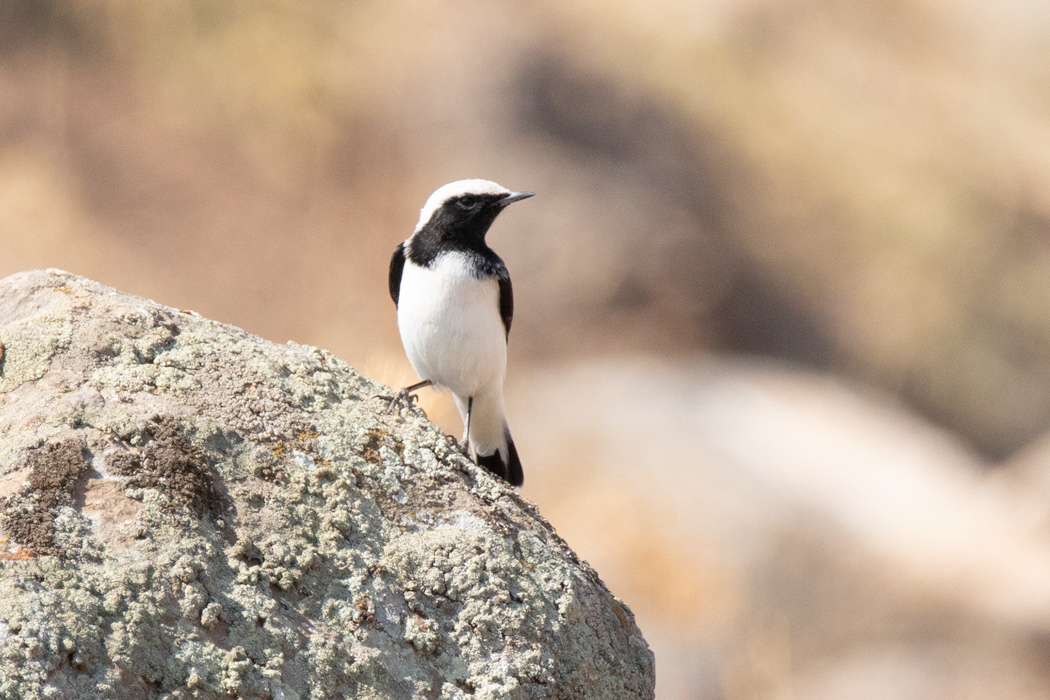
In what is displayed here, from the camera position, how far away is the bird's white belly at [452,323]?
5723 millimetres

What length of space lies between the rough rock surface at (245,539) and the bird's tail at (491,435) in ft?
7.27

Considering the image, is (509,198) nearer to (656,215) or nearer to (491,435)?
(491,435)

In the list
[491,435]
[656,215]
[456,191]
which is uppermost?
[656,215]

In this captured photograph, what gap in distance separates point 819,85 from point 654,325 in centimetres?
512

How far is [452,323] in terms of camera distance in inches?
225

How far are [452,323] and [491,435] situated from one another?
909mm

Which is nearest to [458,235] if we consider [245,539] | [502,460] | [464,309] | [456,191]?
[456,191]

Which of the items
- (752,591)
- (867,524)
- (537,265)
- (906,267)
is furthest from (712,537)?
(906,267)

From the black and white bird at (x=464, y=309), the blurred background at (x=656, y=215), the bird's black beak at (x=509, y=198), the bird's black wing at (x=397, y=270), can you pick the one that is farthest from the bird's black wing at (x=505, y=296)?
the blurred background at (x=656, y=215)

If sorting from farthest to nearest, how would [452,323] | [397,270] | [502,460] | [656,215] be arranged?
[656,215]
[397,270]
[502,460]
[452,323]

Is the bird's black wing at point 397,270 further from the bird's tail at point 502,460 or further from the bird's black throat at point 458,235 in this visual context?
the bird's tail at point 502,460

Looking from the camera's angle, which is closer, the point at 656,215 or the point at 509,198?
the point at 509,198

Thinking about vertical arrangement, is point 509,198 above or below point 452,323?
above

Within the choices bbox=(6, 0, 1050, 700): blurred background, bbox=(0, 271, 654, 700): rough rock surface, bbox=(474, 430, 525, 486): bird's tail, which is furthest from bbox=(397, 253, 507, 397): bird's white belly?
bbox=(6, 0, 1050, 700): blurred background
